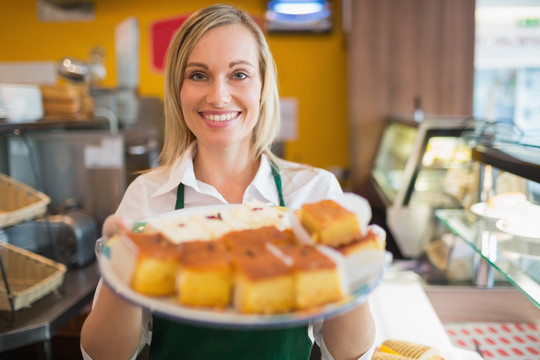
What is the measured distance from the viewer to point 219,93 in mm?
1394

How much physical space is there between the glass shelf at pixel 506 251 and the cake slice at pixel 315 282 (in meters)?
0.64

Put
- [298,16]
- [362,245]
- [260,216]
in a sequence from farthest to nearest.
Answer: [298,16] < [260,216] < [362,245]

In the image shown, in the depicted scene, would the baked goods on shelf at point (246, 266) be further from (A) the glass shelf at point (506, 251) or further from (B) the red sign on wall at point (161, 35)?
(B) the red sign on wall at point (161, 35)

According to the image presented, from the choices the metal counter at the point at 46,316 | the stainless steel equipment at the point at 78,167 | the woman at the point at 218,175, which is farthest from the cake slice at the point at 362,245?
the stainless steel equipment at the point at 78,167

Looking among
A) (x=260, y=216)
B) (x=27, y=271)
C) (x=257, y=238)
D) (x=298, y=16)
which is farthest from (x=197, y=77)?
(x=298, y=16)

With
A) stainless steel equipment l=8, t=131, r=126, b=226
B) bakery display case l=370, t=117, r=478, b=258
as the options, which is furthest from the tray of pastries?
stainless steel equipment l=8, t=131, r=126, b=226

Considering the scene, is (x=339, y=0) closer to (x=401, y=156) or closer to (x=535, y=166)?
(x=401, y=156)

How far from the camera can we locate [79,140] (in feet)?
9.59

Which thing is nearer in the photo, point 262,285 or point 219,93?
point 262,285

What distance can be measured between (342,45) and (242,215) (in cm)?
467

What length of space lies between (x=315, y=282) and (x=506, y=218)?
3.70 feet

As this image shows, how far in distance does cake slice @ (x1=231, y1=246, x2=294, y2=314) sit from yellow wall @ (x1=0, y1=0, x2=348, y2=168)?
4844 mm

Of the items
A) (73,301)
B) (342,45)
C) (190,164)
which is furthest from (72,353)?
(342,45)

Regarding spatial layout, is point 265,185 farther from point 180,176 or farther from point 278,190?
point 180,176
